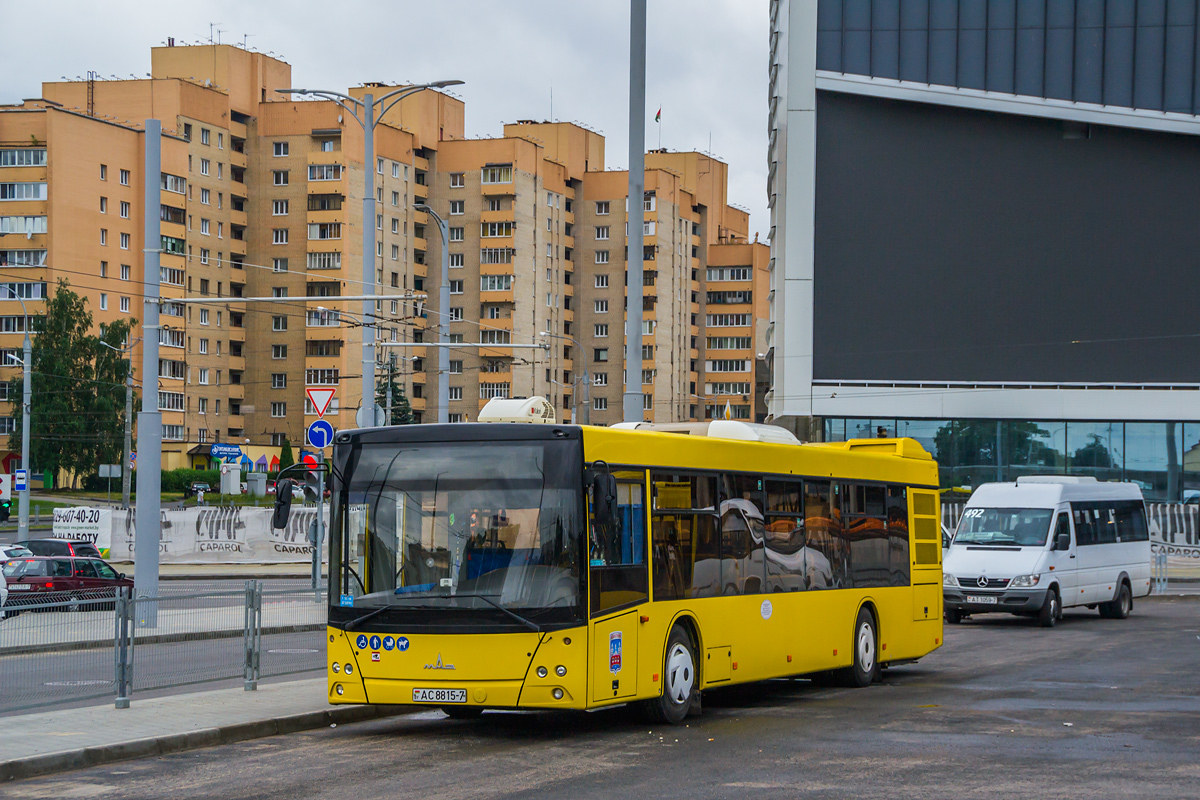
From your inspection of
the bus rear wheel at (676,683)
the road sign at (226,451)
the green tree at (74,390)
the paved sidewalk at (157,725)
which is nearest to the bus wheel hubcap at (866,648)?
the bus rear wheel at (676,683)

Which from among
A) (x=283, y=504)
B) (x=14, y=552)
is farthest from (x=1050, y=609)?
(x=14, y=552)

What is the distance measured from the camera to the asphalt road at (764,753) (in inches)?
364

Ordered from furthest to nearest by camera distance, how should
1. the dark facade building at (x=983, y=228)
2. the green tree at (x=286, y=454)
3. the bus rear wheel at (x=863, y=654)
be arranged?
the green tree at (x=286, y=454)
the dark facade building at (x=983, y=228)
the bus rear wheel at (x=863, y=654)

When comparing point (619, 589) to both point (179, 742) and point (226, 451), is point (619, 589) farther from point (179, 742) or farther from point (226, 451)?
point (226, 451)

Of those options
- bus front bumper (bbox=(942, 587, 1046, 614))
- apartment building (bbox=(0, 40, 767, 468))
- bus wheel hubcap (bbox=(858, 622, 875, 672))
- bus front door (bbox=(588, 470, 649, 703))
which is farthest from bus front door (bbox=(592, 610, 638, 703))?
apartment building (bbox=(0, 40, 767, 468))

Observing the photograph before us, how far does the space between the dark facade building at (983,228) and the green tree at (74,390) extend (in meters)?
48.5

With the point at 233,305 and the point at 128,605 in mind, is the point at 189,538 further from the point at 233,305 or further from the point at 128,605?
the point at 233,305

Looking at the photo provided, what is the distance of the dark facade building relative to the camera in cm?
5453

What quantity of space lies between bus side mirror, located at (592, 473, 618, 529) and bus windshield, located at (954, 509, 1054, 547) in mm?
16137

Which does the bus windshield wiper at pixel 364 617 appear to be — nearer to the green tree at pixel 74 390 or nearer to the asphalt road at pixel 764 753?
the asphalt road at pixel 764 753

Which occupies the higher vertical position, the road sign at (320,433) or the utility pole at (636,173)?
the utility pole at (636,173)

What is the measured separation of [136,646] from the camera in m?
13.1

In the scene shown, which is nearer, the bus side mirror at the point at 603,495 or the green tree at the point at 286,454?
the bus side mirror at the point at 603,495

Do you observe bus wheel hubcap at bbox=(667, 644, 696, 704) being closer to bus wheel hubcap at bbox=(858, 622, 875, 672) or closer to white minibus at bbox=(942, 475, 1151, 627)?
bus wheel hubcap at bbox=(858, 622, 875, 672)
